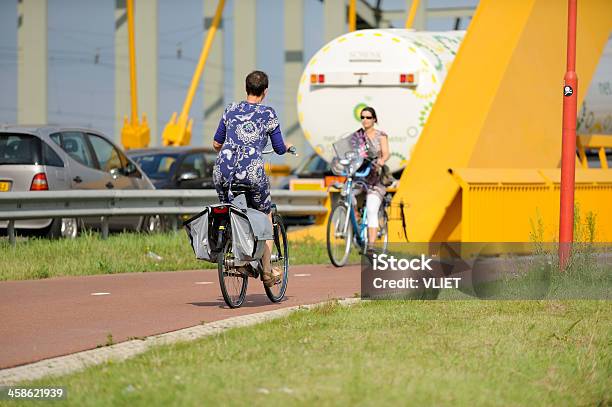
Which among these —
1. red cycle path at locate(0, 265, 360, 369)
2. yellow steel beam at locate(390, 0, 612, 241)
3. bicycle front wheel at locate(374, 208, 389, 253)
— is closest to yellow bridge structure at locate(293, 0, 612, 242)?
yellow steel beam at locate(390, 0, 612, 241)

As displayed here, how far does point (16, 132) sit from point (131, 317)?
868 cm

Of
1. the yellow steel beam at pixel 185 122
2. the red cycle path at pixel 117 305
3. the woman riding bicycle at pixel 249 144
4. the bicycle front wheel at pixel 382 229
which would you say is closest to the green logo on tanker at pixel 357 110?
the bicycle front wheel at pixel 382 229

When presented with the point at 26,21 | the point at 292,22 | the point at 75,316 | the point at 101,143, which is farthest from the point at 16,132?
the point at 292,22

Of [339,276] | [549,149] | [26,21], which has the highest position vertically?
[26,21]

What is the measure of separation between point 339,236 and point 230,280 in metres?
4.93

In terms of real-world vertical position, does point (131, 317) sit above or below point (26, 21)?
below

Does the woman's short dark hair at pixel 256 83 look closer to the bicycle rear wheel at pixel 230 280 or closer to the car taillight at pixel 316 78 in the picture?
the bicycle rear wheel at pixel 230 280

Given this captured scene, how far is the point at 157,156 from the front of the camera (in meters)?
25.9

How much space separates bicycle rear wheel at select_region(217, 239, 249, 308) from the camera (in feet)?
34.0

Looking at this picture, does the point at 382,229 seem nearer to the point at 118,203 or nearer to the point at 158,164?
the point at 118,203

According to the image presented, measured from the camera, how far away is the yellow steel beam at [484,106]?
1756 centimetres

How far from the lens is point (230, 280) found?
423 inches

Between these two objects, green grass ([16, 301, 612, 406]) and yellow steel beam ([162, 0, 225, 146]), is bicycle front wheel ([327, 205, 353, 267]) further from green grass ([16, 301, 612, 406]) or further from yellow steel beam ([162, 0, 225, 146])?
yellow steel beam ([162, 0, 225, 146])

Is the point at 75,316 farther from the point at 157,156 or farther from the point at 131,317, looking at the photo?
the point at 157,156
